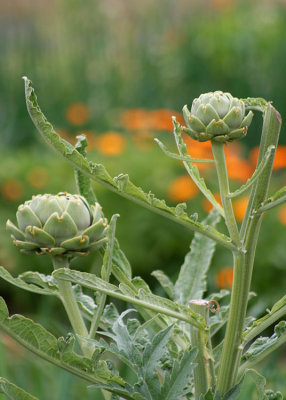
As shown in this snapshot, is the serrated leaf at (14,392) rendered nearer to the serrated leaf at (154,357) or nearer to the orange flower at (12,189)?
the serrated leaf at (154,357)

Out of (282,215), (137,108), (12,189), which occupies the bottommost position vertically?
(282,215)

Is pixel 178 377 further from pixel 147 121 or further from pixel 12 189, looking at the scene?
pixel 147 121

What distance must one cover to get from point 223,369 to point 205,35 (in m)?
3.16

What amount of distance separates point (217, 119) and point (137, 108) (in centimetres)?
260

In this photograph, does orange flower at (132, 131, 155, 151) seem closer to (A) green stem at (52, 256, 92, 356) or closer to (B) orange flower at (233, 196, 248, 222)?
(B) orange flower at (233, 196, 248, 222)

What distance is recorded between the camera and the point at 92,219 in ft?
1.78

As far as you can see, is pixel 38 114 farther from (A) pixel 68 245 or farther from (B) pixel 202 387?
(B) pixel 202 387

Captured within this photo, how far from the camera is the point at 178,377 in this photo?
49 centimetres

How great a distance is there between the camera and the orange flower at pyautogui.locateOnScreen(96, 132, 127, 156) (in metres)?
2.30

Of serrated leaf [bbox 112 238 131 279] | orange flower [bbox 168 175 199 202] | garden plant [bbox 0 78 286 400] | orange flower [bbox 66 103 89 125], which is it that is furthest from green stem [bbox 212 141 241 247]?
orange flower [bbox 66 103 89 125]

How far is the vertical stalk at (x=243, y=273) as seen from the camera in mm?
490

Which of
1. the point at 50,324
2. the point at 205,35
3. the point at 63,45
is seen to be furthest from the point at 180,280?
the point at 205,35

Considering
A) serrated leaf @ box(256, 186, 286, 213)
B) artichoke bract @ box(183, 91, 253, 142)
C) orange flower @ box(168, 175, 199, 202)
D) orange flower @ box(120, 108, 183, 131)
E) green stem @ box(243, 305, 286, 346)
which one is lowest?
green stem @ box(243, 305, 286, 346)

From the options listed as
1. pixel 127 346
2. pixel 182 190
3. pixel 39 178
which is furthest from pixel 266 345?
pixel 39 178
